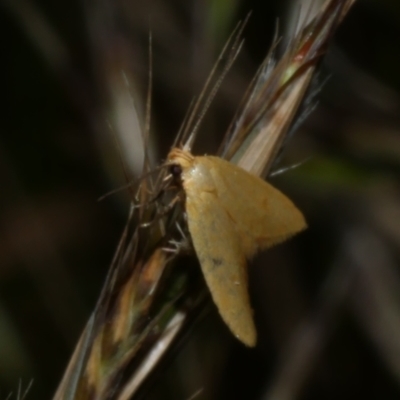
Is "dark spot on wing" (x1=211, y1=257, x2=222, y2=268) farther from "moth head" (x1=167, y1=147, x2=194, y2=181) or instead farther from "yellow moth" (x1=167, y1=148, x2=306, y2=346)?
"moth head" (x1=167, y1=147, x2=194, y2=181)

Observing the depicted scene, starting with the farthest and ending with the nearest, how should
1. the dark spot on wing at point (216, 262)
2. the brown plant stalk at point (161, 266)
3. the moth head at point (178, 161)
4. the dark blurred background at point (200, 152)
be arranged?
1. the dark blurred background at point (200, 152)
2. the moth head at point (178, 161)
3. the dark spot on wing at point (216, 262)
4. the brown plant stalk at point (161, 266)

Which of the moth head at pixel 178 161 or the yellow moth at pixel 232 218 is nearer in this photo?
the yellow moth at pixel 232 218

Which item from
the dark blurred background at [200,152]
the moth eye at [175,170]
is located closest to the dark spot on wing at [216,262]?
the moth eye at [175,170]

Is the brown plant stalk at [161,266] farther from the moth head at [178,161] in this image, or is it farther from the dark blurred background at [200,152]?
the dark blurred background at [200,152]

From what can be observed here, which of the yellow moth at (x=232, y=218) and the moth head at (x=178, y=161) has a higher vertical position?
the moth head at (x=178, y=161)

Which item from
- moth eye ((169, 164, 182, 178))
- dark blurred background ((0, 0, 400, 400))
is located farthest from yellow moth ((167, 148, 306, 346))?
dark blurred background ((0, 0, 400, 400))

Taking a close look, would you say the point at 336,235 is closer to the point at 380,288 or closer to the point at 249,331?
the point at 380,288

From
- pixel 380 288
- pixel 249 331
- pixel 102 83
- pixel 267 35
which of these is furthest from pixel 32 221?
pixel 249 331
